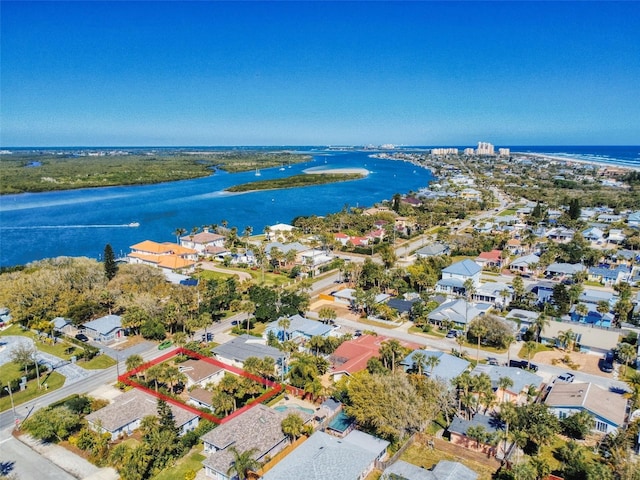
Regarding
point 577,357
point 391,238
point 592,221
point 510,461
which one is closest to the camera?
point 510,461

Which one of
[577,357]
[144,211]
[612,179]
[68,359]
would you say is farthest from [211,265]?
[612,179]

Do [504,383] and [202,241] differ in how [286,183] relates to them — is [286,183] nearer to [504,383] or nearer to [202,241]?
[202,241]

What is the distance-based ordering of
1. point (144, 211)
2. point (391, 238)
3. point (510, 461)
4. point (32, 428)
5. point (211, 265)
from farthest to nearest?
point (144, 211) → point (391, 238) → point (211, 265) → point (32, 428) → point (510, 461)

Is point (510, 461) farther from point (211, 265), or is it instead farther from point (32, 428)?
point (211, 265)

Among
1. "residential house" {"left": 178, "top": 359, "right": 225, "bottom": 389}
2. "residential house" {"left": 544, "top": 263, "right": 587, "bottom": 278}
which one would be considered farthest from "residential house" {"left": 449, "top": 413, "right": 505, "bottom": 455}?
"residential house" {"left": 544, "top": 263, "right": 587, "bottom": 278}

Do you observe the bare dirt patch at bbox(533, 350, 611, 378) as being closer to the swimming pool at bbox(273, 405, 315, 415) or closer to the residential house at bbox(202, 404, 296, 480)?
the swimming pool at bbox(273, 405, 315, 415)

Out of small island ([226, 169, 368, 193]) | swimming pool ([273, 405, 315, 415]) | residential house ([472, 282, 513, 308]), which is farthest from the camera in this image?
small island ([226, 169, 368, 193])

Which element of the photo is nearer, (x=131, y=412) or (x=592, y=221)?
(x=131, y=412)
